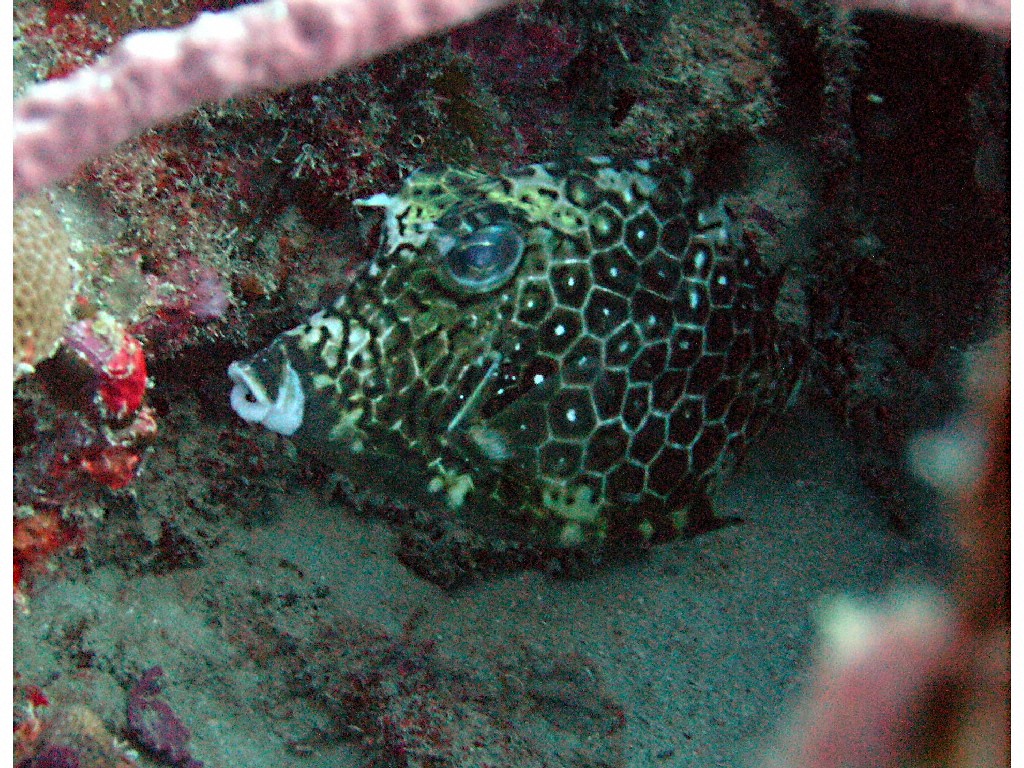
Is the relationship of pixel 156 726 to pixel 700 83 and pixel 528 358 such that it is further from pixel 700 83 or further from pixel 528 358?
pixel 700 83

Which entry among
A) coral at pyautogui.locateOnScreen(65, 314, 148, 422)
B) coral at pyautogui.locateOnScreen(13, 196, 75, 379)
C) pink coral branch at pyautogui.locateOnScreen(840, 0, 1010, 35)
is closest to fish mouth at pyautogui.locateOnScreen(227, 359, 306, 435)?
coral at pyautogui.locateOnScreen(65, 314, 148, 422)

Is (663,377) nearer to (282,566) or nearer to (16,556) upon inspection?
(282,566)

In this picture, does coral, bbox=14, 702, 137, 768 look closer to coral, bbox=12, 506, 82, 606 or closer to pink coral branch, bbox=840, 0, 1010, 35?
coral, bbox=12, 506, 82, 606

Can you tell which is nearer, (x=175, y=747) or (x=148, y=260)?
(x=148, y=260)

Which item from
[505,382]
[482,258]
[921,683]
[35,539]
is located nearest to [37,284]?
[35,539]

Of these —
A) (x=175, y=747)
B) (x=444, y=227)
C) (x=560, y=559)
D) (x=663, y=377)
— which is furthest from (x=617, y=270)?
(x=175, y=747)

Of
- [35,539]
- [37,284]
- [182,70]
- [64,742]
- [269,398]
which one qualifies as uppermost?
[182,70]
